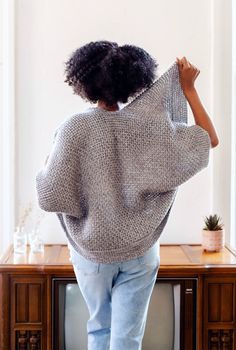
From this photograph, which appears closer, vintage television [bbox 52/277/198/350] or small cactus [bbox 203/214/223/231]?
vintage television [bbox 52/277/198/350]

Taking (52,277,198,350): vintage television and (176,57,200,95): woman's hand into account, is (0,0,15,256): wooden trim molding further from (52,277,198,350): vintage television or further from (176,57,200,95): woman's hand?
(176,57,200,95): woman's hand

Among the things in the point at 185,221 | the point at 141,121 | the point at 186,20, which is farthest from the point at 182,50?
the point at 141,121

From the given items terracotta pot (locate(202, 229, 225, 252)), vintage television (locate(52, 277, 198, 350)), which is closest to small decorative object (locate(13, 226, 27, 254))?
vintage television (locate(52, 277, 198, 350))

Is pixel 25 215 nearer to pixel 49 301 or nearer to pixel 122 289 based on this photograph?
pixel 49 301

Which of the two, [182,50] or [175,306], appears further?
[182,50]

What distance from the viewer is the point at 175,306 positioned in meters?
1.81

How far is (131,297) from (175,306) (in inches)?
18.9

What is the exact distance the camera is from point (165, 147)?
1331 mm

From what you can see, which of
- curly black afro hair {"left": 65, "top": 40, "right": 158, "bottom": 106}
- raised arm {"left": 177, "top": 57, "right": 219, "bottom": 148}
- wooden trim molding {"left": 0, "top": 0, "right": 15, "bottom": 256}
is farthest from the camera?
wooden trim molding {"left": 0, "top": 0, "right": 15, "bottom": 256}

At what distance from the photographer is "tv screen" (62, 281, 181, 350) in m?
1.83

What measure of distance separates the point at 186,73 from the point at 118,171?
35cm

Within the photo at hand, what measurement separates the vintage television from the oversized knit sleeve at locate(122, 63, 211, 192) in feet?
1.85

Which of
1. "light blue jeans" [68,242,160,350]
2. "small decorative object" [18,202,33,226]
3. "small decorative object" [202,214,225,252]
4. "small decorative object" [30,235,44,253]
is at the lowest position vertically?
"light blue jeans" [68,242,160,350]

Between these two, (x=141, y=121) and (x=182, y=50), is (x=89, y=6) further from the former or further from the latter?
(x=141, y=121)
